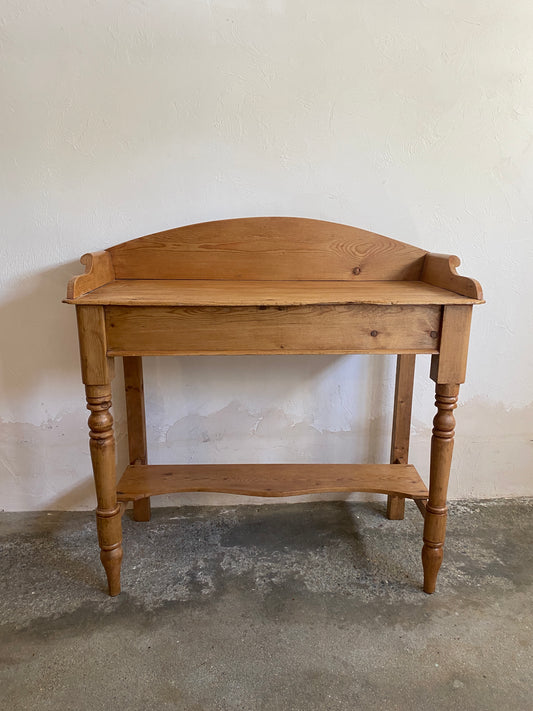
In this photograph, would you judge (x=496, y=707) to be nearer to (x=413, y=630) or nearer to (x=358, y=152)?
(x=413, y=630)

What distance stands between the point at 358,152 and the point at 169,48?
0.77 metres

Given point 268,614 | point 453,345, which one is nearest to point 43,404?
point 268,614

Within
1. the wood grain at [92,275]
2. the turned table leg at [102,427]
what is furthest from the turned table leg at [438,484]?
the wood grain at [92,275]

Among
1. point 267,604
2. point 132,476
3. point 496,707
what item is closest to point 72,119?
point 132,476

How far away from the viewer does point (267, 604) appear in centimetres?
155

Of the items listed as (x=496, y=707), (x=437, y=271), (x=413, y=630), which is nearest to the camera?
(x=496, y=707)

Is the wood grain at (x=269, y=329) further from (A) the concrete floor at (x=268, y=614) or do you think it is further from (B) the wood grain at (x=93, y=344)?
(A) the concrete floor at (x=268, y=614)

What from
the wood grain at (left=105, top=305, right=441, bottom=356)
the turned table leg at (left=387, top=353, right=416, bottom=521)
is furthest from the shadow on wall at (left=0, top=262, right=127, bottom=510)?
the turned table leg at (left=387, top=353, right=416, bottom=521)

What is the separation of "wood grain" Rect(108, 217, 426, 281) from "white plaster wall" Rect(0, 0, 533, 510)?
4.3 inches

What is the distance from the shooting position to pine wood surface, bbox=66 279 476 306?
136 centimetres

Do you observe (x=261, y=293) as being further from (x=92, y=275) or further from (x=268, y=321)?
(x=92, y=275)

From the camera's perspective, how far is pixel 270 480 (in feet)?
5.67

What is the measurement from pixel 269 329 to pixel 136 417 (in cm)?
80

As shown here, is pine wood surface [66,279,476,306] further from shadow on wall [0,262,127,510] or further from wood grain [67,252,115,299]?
shadow on wall [0,262,127,510]
